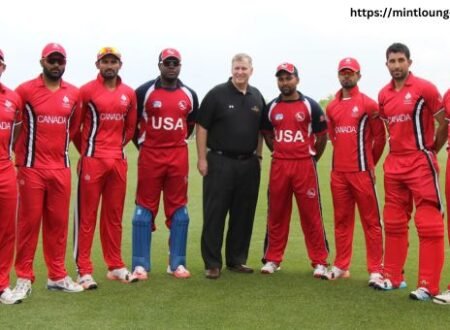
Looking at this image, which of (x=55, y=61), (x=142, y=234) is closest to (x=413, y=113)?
(x=142, y=234)

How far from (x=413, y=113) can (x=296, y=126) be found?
1.38 m

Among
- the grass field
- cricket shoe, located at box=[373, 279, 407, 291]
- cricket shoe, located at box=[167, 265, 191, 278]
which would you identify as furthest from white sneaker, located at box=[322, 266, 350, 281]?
cricket shoe, located at box=[167, 265, 191, 278]

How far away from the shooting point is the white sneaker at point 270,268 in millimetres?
6801

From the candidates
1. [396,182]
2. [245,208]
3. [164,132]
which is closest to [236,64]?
[164,132]

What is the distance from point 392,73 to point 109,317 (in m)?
3.31

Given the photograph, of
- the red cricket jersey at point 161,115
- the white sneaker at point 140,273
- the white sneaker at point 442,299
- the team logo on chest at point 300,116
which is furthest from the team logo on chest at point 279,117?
the white sneaker at point 442,299

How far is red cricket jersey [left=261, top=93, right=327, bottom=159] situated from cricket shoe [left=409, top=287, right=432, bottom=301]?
6.06 ft

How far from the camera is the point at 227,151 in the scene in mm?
6707

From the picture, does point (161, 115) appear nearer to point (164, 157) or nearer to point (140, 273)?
point (164, 157)

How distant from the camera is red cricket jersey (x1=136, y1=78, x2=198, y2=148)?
6.52 m

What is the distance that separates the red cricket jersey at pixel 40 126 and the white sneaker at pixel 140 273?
1452 mm

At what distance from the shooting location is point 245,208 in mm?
6902

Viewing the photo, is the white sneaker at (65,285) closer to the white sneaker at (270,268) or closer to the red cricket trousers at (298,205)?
the white sneaker at (270,268)

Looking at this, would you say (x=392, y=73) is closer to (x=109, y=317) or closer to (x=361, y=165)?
(x=361, y=165)
